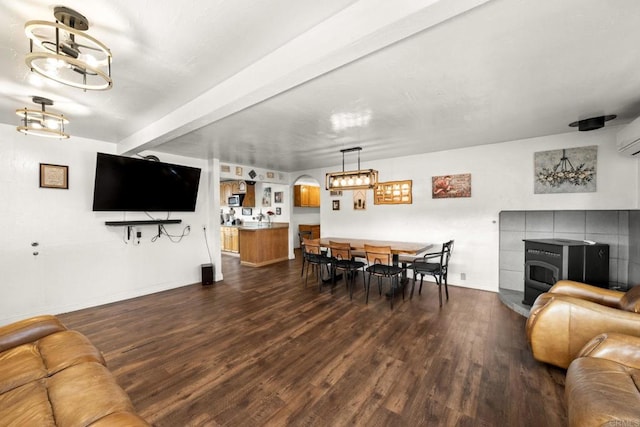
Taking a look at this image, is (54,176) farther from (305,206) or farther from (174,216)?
(305,206)

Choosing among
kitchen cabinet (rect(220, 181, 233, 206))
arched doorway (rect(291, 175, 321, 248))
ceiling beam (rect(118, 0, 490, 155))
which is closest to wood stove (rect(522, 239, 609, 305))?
ceiling beam (rect(118, 0, 490, 155))

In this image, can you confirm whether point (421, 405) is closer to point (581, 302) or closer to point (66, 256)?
point (581, 302)

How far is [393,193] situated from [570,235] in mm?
2767

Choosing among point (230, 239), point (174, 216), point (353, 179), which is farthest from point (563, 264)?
point (230, 239)

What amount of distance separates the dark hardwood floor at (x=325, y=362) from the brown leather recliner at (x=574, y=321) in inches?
8.5

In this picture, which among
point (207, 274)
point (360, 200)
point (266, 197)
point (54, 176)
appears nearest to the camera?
point (54, 176)

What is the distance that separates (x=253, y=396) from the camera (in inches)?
75.8

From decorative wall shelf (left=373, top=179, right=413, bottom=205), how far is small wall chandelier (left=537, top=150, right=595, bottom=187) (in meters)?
2.04

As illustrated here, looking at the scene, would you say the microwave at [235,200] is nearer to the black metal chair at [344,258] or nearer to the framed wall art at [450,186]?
the black metal chair at [344,258]

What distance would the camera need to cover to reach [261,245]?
6.50m

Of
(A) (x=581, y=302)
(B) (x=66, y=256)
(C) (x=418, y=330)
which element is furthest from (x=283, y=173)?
(A) (x=581, y=302)

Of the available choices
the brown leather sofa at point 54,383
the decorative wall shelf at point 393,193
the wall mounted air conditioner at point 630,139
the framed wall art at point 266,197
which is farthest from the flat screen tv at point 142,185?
the wall mounted air conditioner at point 630,139

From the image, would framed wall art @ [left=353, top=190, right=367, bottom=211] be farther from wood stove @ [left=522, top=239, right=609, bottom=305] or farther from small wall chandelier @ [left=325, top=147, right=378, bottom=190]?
wood stove @ [left=522, top=239, right=609, bottom=305]

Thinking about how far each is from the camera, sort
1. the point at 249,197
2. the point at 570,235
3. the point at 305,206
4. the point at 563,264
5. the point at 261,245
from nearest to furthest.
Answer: the point at 563,264 < the point at 570,235 < the point at 261,245 < the point at 249,197 < the point at 305,206
